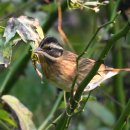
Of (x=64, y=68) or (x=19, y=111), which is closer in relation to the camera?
(x=19, y=111)

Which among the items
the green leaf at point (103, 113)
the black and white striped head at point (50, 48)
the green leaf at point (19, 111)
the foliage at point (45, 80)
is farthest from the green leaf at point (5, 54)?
the green leaf at point (103, 113)

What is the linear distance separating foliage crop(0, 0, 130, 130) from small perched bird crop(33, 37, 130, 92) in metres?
0.07

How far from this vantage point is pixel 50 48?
7.14ft

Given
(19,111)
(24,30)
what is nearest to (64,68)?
(19,111)

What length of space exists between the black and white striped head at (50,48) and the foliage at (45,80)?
0.13ft

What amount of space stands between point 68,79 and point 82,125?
166 centimetres

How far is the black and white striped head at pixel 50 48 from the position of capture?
1968 millimetres

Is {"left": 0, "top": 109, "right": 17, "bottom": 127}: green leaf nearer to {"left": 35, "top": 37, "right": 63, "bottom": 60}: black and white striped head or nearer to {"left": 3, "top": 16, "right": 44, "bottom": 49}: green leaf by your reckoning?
{"left": 35, "top": 37, "right": 63, "bottom": 60}: black and white striped head

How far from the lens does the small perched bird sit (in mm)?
2299

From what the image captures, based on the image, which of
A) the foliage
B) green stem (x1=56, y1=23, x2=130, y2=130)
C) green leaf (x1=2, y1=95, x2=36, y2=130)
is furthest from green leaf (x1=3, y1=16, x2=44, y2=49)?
green leaf (x1=2, y1=95, x2=36, y2=130)

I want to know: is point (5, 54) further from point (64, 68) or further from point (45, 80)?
point (45, 80)

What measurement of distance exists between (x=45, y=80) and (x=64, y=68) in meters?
0.19

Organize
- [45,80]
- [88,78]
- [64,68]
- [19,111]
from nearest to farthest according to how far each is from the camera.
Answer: [88,78], [19,111], [64,68], [45,80]

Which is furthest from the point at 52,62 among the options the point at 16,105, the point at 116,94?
the point at 116,94
